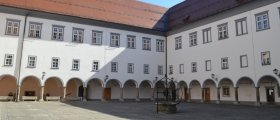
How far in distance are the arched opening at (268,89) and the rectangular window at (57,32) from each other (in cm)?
2076

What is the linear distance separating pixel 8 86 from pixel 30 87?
2.25 meters

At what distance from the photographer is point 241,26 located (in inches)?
1053

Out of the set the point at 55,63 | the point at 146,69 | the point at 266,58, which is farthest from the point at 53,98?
the point at 266,58

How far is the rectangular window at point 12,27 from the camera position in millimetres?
27375

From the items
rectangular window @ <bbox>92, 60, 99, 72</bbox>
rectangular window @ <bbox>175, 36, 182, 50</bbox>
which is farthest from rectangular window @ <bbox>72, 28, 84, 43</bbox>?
rectangular window @ <bbox>175, 36, 182, 50</bbox>

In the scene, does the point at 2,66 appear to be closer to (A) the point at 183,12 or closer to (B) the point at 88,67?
(B) the point at 88,67

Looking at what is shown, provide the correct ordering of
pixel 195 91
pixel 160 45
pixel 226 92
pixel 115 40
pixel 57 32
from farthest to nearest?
pixel 160 45 → pixel 115 40 → pixel 195 91 → pixel 57 32 → pixel 226 92

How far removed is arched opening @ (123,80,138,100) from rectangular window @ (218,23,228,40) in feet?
41.4

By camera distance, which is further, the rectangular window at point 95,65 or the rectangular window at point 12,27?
the rectangular window at point 95,65

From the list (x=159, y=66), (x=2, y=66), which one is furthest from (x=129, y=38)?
(x=2, y=66)

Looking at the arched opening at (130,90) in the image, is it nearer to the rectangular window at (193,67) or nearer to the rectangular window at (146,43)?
the rectangular window at (146,43)

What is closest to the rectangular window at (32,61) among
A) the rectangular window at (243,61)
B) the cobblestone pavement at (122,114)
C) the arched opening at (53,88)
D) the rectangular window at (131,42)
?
the arched opening at (53,88)

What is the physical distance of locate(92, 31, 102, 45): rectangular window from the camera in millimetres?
32266

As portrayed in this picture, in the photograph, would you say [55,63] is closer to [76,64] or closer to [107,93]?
[76,64]
